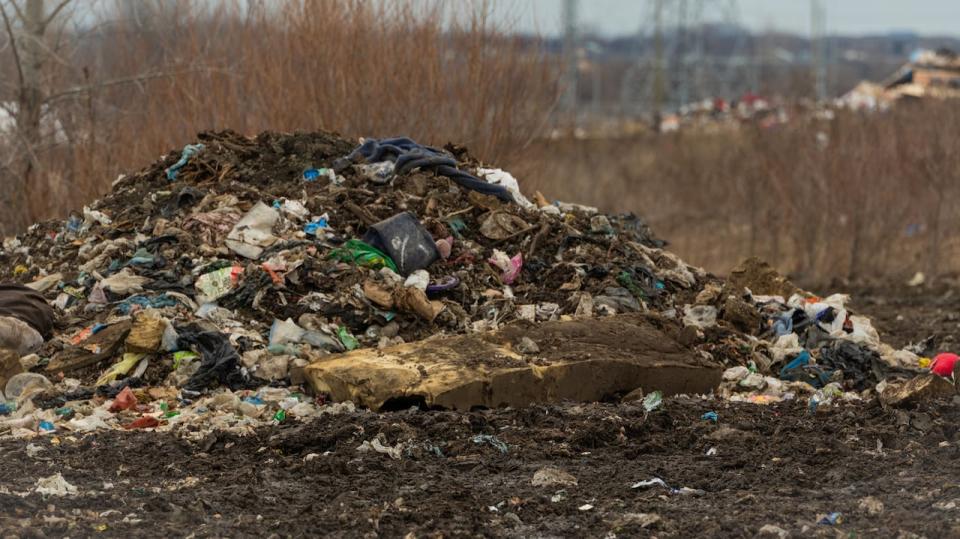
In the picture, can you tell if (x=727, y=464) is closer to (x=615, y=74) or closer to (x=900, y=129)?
(x=900, y=129)

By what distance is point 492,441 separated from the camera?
587 centimetres

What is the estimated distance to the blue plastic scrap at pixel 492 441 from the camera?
5.78 metres

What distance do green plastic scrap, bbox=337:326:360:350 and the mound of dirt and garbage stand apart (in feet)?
0.05

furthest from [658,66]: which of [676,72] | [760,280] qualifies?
[760,280]

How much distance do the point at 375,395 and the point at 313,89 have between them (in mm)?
7067

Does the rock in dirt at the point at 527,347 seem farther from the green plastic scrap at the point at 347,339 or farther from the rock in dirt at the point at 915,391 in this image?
the rock in dirt at the point at 915,391

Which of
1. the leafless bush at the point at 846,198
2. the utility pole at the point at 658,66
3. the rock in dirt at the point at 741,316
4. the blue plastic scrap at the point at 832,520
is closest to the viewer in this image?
the blue plastic scrap at the point at 832,520

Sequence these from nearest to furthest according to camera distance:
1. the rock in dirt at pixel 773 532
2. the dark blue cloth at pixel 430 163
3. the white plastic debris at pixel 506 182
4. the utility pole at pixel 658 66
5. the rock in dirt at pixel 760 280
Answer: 1. the rock in dirt at pixel 773 532
2. the dark blue cloth at pixel 430 163
3. the white plastic debris at pixel 506 182
4. the rock in dirt at pixel 760 280
5. the utility pole at pixel 658 66

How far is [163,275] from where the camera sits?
26.5 feet

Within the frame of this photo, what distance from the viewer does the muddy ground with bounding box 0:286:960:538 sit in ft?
15.4

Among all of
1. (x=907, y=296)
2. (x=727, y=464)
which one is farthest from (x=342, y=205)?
(x=907, y=296)

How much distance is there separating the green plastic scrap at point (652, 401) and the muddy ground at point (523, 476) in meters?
0.07

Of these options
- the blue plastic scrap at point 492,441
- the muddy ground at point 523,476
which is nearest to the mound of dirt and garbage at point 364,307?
the muddy ground at point 523,476

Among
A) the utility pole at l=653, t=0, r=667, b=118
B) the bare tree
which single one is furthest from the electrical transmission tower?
the bare tree
